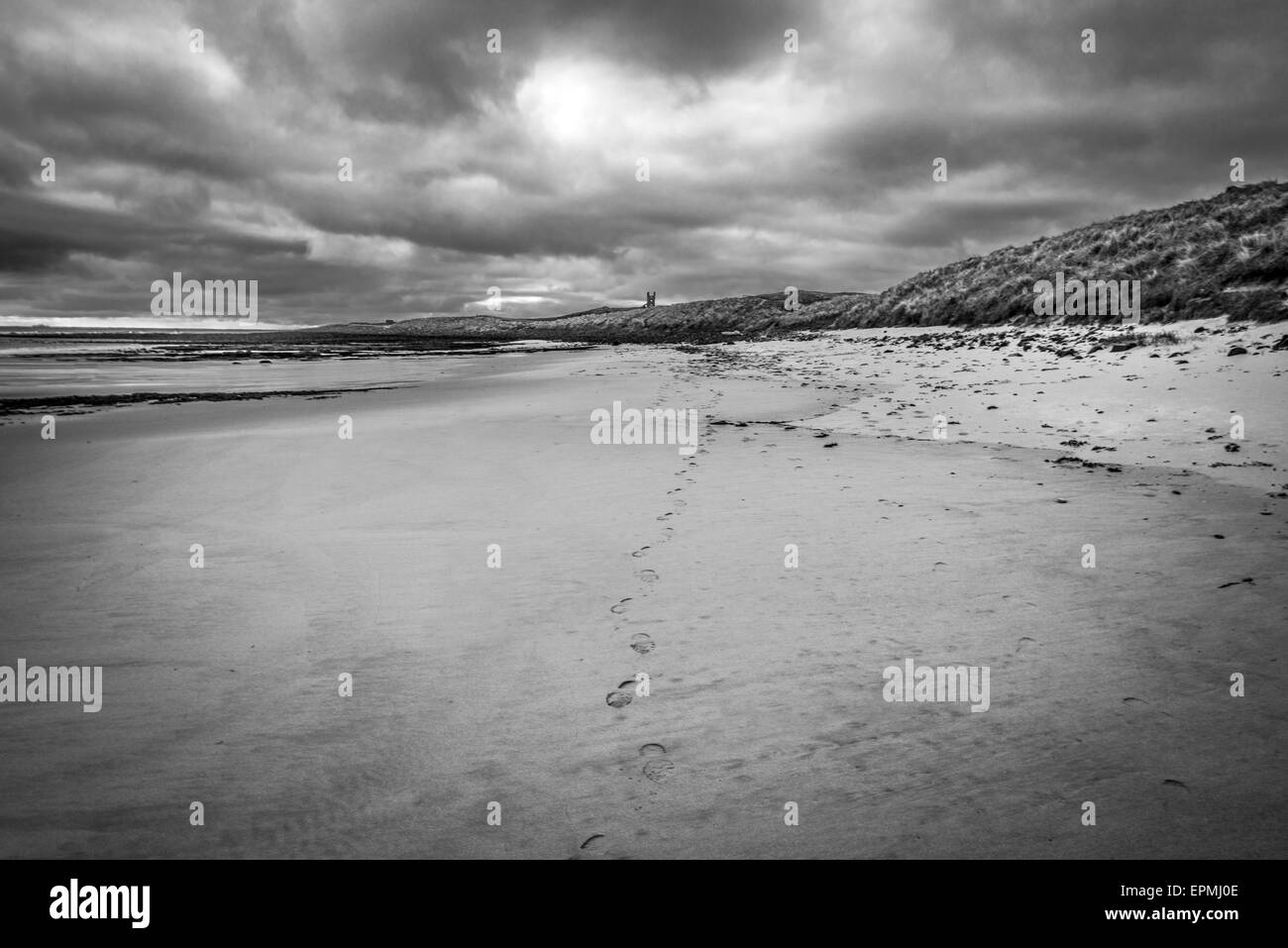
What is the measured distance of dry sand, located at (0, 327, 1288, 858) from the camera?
2674 mm

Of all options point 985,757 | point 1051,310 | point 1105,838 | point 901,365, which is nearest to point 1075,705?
point 985,757

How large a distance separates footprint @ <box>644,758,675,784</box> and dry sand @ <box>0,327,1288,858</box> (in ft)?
0.05

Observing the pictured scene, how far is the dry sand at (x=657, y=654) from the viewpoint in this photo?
8.77ft

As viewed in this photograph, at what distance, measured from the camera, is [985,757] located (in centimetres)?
297

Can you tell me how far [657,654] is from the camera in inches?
157

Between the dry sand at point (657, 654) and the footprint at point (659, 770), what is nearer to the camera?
the dry sand at point (657, 654)

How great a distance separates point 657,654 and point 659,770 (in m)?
1.05

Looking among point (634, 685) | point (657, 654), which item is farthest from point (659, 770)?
point (657, 654)

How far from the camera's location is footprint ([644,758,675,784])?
2.92 metres

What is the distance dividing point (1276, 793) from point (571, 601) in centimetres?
388

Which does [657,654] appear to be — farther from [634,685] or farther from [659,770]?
[659,770]

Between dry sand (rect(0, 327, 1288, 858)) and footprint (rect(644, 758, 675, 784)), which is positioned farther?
footprint (rect(644, 758, 675, 784))

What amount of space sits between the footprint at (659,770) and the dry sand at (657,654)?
17 mm
